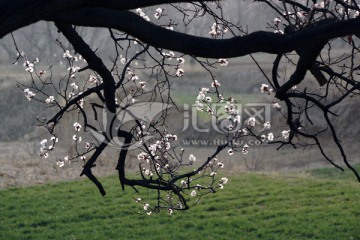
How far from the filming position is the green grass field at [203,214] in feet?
29.6

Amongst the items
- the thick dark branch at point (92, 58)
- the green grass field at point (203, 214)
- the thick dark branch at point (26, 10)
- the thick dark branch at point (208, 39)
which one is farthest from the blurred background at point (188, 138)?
the thick dark branch at point (26, 10)

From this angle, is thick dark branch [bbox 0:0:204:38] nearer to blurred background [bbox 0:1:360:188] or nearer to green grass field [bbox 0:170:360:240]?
blurred background [bbox 0:1:360:188]

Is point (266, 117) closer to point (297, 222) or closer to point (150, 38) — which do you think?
point (297, 222)

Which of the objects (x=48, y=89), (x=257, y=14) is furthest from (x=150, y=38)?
(x=257, y=14)

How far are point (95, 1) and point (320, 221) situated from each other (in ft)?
24.8

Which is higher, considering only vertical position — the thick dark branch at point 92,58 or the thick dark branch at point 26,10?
the thick dark branch at point 92,58

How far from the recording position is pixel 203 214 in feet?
32.8

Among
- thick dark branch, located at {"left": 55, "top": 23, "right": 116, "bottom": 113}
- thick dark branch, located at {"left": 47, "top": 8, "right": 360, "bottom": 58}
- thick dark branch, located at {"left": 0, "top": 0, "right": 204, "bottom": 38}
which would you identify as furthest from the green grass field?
thick dark branch, located at {"left": 0, "top": 0, "right": 204, "bottom": 38}

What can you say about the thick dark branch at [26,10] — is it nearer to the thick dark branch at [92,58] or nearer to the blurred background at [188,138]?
the thick dark branch at [92,58]

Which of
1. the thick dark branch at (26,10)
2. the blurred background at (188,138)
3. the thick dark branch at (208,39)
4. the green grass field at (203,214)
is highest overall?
the blurred background at (188,138)

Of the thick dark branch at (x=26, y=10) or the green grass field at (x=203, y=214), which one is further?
the green grass field at (x=203, y=214)

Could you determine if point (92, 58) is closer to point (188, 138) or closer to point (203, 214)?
point (203, 214)

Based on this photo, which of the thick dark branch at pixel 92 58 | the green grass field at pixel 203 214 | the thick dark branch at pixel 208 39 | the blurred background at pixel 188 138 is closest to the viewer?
the thick dark branch at pixel 208 39

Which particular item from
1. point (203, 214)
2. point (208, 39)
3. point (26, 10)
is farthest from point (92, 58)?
point (203, 214)
